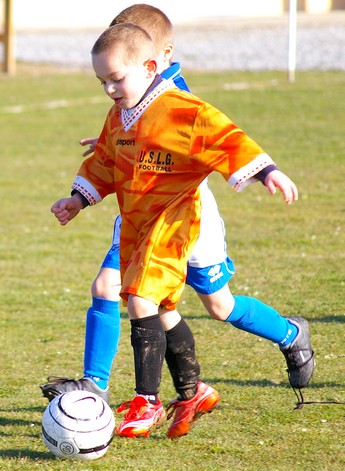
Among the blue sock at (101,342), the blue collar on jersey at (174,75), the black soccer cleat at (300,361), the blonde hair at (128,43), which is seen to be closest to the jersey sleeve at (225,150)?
the blonde hair at (128,43)

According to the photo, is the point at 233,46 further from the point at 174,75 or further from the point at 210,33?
the point at 174,75

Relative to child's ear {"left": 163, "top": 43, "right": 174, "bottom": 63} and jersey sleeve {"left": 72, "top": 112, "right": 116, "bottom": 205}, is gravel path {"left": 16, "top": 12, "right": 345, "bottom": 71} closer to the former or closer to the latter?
child's ear {"left": 163, "top": 43, "right": 174, "bottom": 63}

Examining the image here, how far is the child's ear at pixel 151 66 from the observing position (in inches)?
Answer: 177

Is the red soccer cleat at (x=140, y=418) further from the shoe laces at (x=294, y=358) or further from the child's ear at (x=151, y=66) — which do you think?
the child's ear at (x=151, y=66)

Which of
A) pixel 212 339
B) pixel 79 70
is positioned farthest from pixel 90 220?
pixel 79 70

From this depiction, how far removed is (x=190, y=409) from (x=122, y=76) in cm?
153

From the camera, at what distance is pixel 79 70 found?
81.1 feet

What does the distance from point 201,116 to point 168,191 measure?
37 centimetres

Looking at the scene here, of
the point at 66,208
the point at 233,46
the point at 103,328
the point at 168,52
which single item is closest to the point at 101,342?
the point at 103,328

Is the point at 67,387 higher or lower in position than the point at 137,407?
lower

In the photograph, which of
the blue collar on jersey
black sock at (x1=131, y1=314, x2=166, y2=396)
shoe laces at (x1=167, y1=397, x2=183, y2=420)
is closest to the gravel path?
the blue collar on jersey

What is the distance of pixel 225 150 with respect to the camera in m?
4.34

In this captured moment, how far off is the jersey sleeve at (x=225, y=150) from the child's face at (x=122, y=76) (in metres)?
0.32

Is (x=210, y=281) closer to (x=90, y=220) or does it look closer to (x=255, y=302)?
(x=255, y=302)
